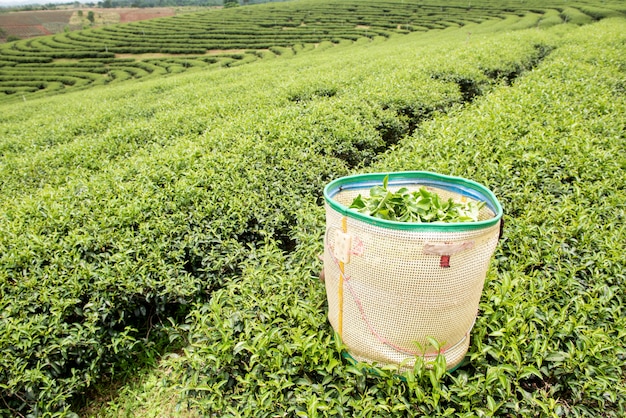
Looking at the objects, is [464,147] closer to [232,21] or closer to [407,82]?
[407,82]

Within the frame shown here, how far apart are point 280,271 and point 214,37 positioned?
143ft

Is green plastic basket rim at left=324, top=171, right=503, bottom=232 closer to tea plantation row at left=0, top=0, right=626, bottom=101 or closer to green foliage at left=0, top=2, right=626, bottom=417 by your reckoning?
green foliage at left=0, top=2, right=626, bottom=417

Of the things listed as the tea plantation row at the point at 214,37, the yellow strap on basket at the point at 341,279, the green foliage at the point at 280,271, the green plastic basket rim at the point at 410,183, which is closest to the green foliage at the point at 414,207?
the green plastic basket rim at the point at 410,183

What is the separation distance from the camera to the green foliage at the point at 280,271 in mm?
1932

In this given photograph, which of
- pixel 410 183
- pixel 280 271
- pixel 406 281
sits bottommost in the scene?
pixel 280 271

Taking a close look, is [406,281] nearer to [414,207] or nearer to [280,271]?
[414,207]

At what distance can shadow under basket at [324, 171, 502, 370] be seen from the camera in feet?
5.30

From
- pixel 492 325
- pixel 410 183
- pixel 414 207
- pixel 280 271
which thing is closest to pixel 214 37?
pixel 280 271

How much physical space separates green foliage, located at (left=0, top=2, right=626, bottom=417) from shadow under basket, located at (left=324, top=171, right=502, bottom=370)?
0.50ft

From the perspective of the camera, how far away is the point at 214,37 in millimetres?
40344

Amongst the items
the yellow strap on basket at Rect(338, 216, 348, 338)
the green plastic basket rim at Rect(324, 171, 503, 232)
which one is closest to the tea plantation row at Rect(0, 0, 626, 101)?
the green plastic basket rim at Rect(324, 171, 503, 232)

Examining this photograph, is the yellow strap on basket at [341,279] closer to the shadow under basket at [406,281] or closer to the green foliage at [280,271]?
the shadow under basket at [406,281]

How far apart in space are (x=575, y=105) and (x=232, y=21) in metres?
51.3

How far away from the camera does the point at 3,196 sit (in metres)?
4.71
